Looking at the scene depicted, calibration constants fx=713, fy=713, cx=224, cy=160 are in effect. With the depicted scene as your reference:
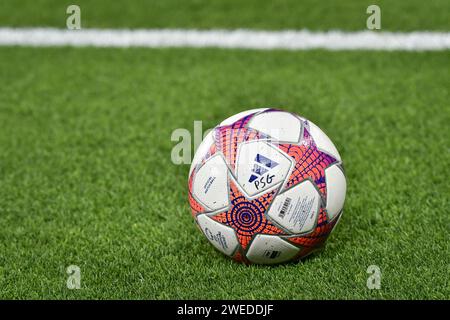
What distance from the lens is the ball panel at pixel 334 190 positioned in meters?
3.25

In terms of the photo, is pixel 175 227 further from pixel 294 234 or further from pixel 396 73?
pixel 396 73

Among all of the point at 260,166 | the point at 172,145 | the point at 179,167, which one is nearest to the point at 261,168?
the point at 260,166

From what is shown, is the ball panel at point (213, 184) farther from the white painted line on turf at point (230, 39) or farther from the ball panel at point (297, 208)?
the white painted line on turf at point (230, 39)

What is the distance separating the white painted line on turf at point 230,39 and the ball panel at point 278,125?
12.3 ft

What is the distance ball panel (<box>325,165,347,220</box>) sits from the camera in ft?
10.7

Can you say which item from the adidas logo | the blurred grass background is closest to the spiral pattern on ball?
the adidas logo

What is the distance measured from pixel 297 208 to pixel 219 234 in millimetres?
380

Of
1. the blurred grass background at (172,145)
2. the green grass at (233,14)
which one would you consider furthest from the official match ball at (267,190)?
the green grass at (233,14)

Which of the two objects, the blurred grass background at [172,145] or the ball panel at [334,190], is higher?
the ball panel at [334,190]

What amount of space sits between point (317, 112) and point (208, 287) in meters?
2.60

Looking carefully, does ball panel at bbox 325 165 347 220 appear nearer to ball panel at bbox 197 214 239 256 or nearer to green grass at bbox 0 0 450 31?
ball panel at bbox 197 214 239 256

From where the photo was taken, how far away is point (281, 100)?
5.71 meters

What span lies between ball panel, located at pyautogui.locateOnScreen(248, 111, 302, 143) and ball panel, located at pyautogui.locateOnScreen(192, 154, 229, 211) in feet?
0.78

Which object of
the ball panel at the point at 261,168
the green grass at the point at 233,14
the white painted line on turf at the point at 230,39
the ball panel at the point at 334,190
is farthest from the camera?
the green grass at the point at 233,14
